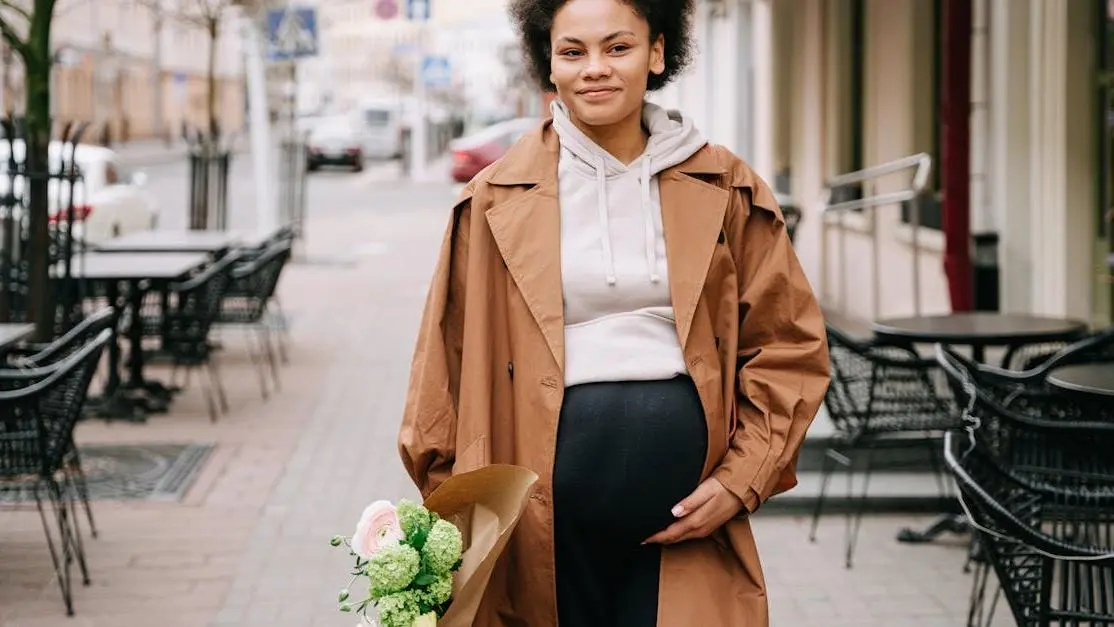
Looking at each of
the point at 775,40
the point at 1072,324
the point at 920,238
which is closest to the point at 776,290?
the point at 1072,324

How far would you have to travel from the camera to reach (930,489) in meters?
7.12

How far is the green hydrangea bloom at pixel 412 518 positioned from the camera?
2664mm

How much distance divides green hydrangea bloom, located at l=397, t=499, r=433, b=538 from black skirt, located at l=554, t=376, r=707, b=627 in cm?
23

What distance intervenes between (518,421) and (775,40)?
1425cm

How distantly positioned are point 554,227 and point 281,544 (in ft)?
13.6

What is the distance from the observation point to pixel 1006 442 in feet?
15.5

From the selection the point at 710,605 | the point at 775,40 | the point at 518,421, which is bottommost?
the point at 710,605

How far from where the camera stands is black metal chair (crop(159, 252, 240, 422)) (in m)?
9.66

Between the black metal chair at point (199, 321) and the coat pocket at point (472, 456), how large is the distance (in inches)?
275

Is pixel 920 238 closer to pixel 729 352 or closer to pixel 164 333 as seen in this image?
pixel 164 333

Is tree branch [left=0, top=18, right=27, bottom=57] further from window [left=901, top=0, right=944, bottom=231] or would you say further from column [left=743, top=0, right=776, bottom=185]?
column [left=743, top=0, right=776, bottom=185]

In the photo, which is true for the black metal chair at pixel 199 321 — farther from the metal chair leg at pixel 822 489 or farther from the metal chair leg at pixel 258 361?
the metal chair leg at pixel 822 489

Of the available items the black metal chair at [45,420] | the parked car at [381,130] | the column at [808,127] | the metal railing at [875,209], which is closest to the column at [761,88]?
the column at [808,127]

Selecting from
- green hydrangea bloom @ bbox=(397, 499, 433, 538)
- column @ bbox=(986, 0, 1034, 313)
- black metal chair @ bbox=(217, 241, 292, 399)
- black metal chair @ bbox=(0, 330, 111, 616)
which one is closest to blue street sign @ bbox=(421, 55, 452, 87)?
black metal chair @ bbox=(217, 241, 292, 399)
